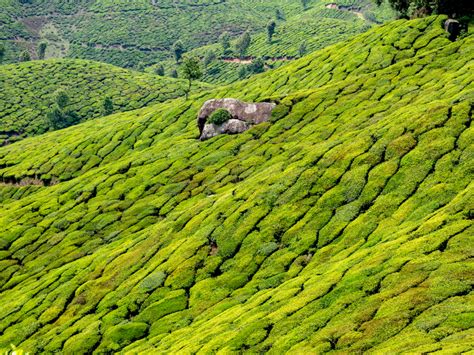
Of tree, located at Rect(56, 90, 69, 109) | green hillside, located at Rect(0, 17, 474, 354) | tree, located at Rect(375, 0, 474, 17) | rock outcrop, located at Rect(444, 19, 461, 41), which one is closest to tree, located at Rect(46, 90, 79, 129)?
tree, located at Rect(56, 90, 69, 109)

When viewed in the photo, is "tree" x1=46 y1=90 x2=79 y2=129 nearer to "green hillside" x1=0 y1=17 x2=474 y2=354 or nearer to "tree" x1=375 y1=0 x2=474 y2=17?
"green hillside" x1=0 y1=17 x2=474 y2=354

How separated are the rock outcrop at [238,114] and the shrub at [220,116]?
63 cm

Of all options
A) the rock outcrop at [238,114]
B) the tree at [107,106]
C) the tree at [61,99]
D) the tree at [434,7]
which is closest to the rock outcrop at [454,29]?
the tree at [434,7]

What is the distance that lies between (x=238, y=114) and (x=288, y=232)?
43496 mm

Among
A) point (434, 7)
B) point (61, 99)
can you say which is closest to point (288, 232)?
point (434, 7)

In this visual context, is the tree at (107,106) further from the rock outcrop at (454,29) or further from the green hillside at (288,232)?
the rock outcrop at (454,29)

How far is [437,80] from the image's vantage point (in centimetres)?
6719

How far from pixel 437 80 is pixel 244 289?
4828 centimetres

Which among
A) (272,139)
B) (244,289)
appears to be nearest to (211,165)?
(272,139)

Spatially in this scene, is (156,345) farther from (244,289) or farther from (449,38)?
(449,38)

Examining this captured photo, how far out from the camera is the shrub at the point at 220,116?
84.8 m

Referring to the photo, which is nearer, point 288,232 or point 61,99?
point 288,232

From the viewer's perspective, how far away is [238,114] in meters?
84.4

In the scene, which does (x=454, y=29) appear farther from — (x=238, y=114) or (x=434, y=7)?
(x=238, y=114)
